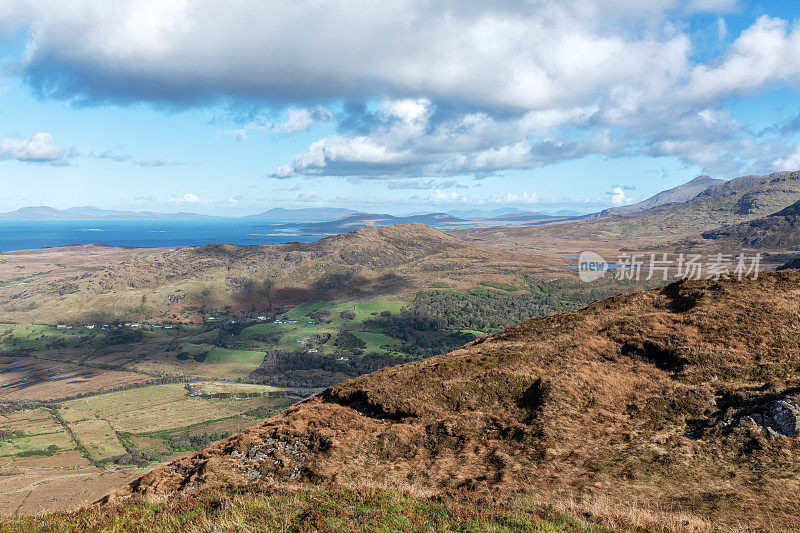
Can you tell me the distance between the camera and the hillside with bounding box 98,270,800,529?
57.5ft

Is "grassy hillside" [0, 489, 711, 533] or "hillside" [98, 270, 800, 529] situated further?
"hillside" [98, 270, 800, 529]

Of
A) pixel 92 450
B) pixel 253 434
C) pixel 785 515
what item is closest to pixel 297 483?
pixel 253 434

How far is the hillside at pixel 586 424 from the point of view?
17.5 m

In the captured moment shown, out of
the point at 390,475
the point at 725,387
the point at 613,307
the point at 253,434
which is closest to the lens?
the point at 390,475

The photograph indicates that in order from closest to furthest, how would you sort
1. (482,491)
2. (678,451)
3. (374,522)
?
1. (374,522)
2. (482,491)
3. (678,451)

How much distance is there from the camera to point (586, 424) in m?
23.1

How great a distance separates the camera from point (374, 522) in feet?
43.0

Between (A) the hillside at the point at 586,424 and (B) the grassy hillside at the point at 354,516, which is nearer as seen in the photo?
(B) the grassy hillside at the point at 354,516

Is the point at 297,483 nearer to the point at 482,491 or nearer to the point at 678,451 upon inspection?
the point at 482,491

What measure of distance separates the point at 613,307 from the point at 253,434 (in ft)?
99.6

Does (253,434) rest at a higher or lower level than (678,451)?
lower

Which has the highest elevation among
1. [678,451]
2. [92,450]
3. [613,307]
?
[613,307]

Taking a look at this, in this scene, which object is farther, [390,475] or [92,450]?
[92,450]

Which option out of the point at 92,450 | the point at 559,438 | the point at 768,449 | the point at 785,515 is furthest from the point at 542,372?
the point at 92,450
